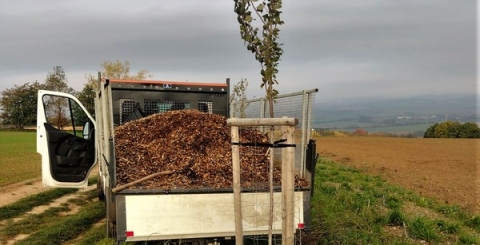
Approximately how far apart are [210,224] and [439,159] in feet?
78.1

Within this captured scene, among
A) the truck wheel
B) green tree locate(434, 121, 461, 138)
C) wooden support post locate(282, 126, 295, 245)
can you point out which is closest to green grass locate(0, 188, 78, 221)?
the truck wheel

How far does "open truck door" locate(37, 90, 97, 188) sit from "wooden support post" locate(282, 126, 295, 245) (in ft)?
16.1

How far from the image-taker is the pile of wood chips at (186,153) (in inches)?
187

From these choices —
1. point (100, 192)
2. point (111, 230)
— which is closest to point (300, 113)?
point (111, 230)

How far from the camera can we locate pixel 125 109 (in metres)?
7.64

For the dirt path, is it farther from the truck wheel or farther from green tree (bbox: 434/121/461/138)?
green tree (bbox: 434/121/461/138)

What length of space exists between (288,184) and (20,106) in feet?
261

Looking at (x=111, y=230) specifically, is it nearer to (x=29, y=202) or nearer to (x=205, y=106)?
(x=205, y=106)

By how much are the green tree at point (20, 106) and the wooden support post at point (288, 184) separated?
Result: 7572 cm

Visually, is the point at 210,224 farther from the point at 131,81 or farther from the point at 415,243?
the point at 131,81

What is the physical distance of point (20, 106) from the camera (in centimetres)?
7344

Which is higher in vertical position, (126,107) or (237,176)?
(126,107)

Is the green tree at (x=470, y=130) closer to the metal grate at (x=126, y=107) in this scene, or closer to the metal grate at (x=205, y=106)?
the metal grate at (x=205, y=106)

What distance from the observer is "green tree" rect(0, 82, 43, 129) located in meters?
72.4
